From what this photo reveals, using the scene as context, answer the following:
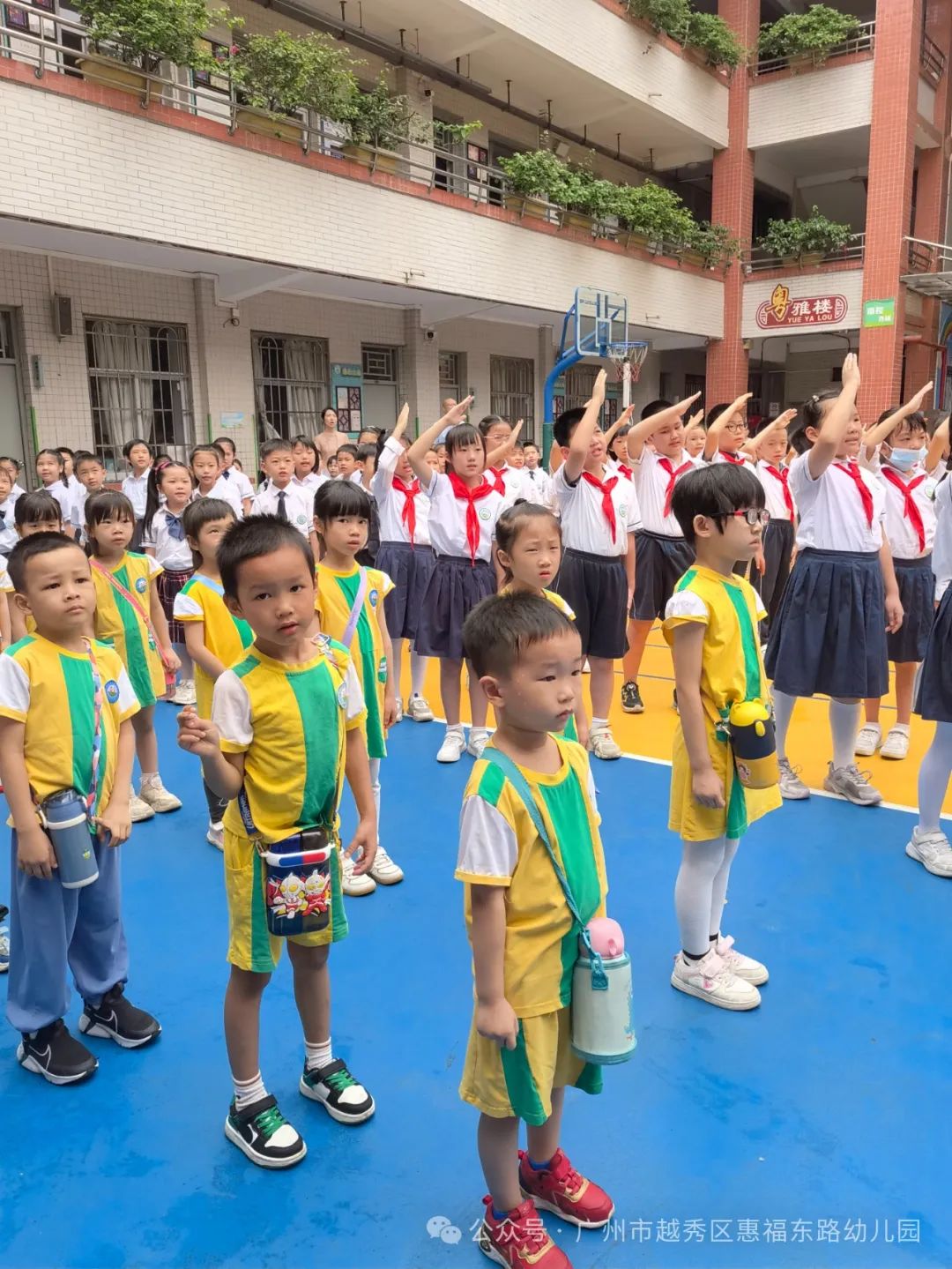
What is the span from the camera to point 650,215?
44.7 ft

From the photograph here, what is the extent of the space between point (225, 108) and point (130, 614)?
26.9ft

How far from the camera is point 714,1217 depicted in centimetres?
183

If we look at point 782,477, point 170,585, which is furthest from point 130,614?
point 782,477

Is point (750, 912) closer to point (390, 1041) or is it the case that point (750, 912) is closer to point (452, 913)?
point (452, 913)

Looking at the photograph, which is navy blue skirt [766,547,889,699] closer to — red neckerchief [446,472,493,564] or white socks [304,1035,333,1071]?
red neckerchief [446,472,493,564]

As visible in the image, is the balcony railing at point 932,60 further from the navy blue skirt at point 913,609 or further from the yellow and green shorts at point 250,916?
the yellow and green shorts at point 250,916

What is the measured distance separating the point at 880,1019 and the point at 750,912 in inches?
24.2

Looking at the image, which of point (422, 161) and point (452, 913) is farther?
point (422, 161)

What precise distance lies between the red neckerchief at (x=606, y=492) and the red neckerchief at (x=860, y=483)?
111 cm

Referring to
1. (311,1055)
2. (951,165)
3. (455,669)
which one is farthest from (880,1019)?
(951,165)

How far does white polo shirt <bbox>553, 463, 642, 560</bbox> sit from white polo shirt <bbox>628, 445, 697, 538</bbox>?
0.63m

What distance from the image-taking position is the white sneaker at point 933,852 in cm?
326

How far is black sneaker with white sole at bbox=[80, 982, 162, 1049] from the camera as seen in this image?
2.37 metres

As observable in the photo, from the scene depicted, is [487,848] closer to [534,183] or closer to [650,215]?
[534,183]
